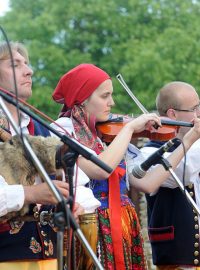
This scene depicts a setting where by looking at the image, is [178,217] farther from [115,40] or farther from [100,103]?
[115,40]

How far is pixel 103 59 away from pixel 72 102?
23058 mm

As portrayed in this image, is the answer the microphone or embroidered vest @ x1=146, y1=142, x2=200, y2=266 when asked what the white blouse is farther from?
embroidered vest @ x1=146, y1=142, x2=200, y2=266

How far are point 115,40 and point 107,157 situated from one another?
81.0 ft

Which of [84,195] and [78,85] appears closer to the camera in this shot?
[84,195]

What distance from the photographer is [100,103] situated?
186 inches

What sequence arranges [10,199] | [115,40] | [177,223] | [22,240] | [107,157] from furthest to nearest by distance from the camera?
[115,40]
[177,223]
[107,157]
[22,240]
[10,199]

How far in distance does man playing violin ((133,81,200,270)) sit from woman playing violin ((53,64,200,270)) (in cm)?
23

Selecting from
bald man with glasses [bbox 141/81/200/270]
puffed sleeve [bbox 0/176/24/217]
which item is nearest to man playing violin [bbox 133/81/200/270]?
bald man with glasses [bbox 141/81/200/270]

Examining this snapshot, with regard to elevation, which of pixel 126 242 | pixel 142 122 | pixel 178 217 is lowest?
pixel 126 242

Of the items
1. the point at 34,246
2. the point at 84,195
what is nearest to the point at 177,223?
the point at 84,195

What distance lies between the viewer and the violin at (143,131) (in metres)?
4.71

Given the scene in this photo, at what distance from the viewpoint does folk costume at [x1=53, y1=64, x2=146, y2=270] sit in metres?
4.48

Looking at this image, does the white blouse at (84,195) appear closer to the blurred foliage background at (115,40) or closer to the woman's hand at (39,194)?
the woman's hand at (39,194)

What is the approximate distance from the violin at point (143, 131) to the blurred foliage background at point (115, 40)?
63.4ft
